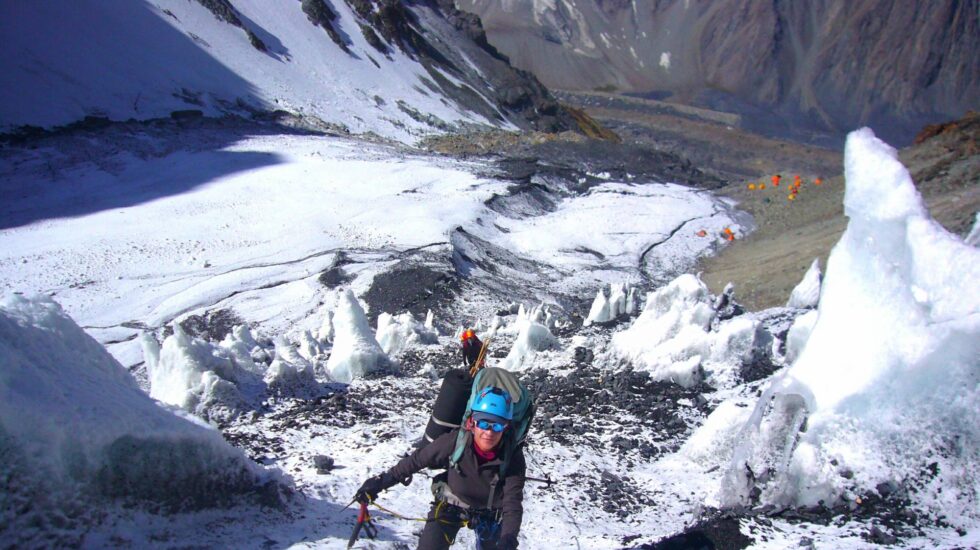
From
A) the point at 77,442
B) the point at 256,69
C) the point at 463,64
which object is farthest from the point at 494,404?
the point at 463,64

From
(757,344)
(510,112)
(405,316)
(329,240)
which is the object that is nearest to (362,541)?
(757,344)

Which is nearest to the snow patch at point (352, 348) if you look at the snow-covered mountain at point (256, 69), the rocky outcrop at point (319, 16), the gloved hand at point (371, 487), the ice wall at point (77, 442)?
the ice wall at point (77, 442)

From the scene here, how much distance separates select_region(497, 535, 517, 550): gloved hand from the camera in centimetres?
331

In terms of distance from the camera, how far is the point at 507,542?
3316 mm

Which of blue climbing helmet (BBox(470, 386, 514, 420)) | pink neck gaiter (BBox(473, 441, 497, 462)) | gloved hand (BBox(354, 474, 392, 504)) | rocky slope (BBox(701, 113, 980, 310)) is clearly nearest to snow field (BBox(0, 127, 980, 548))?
gloved hand (BBox(354, 474, 392, 504))

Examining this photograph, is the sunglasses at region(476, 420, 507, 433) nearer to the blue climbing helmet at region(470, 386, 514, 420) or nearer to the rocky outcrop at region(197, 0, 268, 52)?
the blue climbing helmet at region(470, 386, 514, 420)

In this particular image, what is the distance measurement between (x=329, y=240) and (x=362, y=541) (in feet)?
42.3

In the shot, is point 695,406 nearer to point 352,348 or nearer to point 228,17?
point 352,348

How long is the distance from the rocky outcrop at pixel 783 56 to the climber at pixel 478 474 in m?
94.9

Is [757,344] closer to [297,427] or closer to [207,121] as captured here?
[297,427]

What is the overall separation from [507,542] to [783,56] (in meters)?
122

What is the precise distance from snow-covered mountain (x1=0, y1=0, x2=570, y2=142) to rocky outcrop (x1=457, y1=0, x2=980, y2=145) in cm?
5553

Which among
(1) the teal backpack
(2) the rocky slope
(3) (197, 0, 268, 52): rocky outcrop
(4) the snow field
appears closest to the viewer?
(1) the teal backpack

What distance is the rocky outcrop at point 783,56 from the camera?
102 metres
